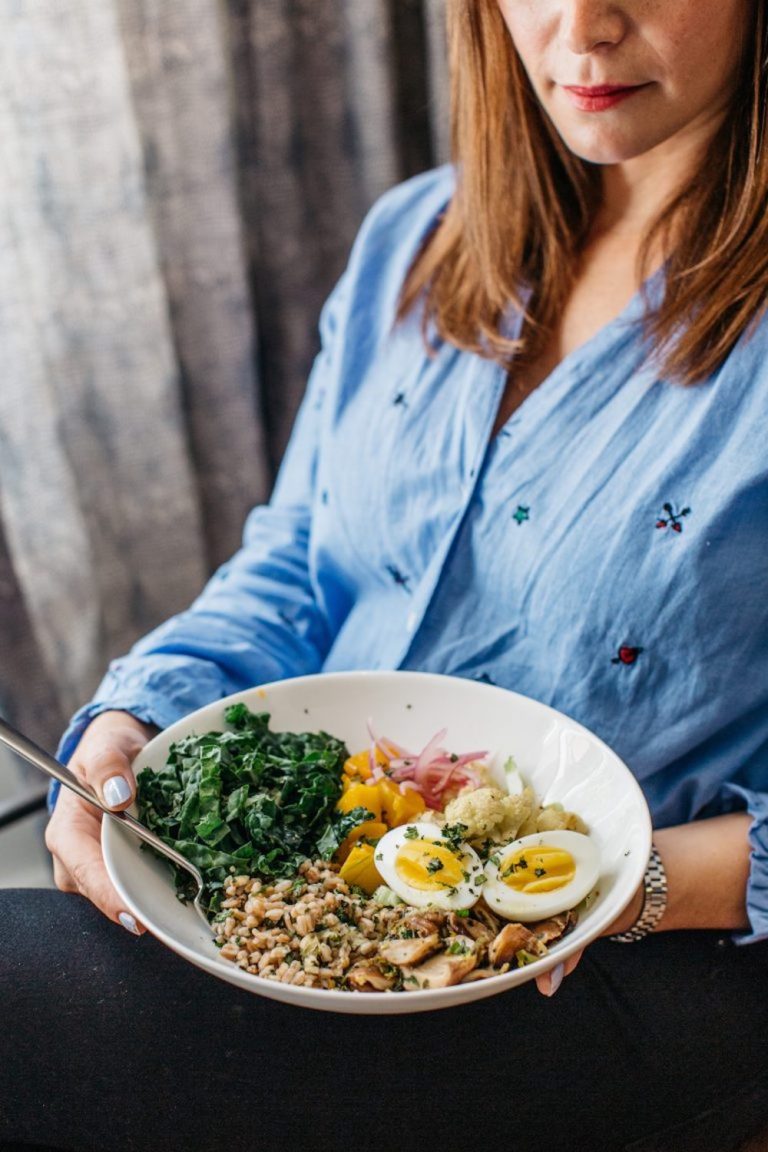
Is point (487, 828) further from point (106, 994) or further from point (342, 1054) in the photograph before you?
point (106, 994)

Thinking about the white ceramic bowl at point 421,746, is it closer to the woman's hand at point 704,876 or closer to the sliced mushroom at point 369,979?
the sliced mushroom at point 369,979

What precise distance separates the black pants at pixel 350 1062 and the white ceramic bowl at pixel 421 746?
146mm

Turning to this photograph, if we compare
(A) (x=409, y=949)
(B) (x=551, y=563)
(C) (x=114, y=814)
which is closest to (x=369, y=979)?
(A) (x=409, y=949)

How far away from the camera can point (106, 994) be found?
1071 millimetres

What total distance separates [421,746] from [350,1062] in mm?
325

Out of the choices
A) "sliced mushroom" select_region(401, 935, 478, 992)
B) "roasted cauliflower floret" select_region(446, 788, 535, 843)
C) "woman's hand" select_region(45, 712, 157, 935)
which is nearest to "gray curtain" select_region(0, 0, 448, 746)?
"woman's hand" select_region(45, 712, 157, 935)

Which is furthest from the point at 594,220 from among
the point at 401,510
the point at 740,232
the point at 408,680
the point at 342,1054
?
the point at 342,1054

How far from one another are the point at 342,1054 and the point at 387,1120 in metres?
0.08

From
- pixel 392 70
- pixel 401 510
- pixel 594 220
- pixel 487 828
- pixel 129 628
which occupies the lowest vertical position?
pixel 129 628

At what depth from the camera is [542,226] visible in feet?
4.66

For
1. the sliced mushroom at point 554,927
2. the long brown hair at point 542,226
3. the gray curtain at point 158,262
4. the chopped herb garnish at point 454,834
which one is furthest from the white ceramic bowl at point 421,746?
the gray curtain at point 158,262

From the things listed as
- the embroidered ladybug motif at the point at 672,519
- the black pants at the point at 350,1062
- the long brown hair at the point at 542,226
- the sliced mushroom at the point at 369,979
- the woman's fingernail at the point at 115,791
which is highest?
the long brown hair at the point at 542,226

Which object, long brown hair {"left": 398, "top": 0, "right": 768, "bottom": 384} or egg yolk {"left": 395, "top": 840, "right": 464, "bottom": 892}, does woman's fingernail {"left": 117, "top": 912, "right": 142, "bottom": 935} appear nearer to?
egg yolk {"left": 395, "top": 840, "right": 464, "bottom": 892}

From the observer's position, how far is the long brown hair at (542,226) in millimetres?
1172
